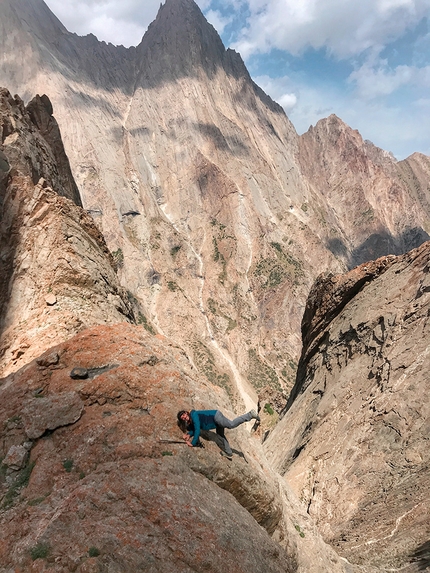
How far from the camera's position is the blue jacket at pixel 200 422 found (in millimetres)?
9827

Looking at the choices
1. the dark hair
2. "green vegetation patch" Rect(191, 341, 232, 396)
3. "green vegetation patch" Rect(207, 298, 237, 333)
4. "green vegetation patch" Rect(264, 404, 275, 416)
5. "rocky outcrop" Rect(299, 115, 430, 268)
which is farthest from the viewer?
"rocky outcrop" Rect(299, 115, 430, 268)

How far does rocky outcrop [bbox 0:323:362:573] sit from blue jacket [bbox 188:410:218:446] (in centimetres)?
39

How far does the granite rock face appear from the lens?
322 feet

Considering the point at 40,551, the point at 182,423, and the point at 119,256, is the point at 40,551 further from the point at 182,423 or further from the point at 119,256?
the point at 119,256

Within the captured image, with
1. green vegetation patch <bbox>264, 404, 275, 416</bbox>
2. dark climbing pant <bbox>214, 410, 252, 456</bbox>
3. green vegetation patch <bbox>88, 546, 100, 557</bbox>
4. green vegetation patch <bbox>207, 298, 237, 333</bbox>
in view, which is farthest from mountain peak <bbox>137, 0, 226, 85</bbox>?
green vegetation patch <bbox>88, 546, 100, 557</bbox>

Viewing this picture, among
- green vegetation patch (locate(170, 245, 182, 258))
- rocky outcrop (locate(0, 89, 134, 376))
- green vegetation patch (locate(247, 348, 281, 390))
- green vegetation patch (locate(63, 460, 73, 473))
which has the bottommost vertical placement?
green vegetation patch (locate(247, 348, 281, 390))

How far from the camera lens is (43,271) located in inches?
653

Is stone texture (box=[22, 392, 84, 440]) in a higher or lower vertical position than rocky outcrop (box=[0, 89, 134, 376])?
lower

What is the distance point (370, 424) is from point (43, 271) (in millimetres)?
16076

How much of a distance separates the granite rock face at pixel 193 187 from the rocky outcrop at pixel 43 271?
67572 mm

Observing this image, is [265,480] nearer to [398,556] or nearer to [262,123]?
[398,556]

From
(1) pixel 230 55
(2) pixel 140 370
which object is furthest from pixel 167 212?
(2) pixel 140 370

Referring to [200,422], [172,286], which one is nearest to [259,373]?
[172,286]

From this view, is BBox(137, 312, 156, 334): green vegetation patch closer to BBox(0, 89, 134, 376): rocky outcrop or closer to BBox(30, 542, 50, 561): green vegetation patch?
BBox(0, 89, 134, 376): rocky outcrop
